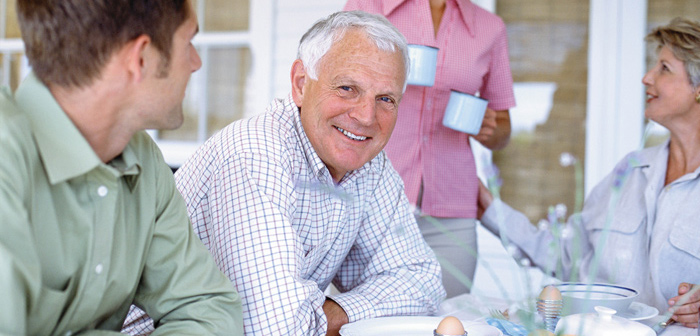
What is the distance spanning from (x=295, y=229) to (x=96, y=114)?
0.69 metres

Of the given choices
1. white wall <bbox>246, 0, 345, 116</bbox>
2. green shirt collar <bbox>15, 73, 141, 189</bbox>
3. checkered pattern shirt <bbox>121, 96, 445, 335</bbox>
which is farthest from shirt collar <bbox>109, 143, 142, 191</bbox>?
white wall <bbox>246, 0, 345, 116</bbox>

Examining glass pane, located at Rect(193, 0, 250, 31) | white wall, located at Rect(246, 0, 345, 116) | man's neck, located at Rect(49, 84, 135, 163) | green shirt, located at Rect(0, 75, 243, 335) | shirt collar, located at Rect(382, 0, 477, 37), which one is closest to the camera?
green shirt, located at Rect(0, 75, 243, 335)

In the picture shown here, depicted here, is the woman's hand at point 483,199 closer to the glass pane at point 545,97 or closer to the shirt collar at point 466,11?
the shirt collar at point 466,11

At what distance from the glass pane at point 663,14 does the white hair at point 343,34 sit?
233 cm

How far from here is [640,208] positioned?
239 cm

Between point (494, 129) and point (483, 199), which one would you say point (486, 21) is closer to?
point (494, 129)

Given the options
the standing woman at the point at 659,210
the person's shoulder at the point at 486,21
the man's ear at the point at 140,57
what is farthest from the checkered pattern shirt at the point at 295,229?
the person's shoulder at the point at 486,21

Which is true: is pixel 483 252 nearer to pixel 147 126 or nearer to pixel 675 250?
pixel 675 250

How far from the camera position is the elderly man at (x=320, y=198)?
4.93ft

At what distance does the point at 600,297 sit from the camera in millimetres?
1721

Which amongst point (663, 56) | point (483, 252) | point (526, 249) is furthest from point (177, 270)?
point (483, 252)

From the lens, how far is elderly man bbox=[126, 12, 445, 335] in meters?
1.50

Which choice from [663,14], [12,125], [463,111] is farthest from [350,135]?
[663,14]

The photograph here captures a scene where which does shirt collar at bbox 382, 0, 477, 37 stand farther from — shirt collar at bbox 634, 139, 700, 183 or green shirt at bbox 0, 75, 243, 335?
green shirt at bbox 0, 75, 243, 335
